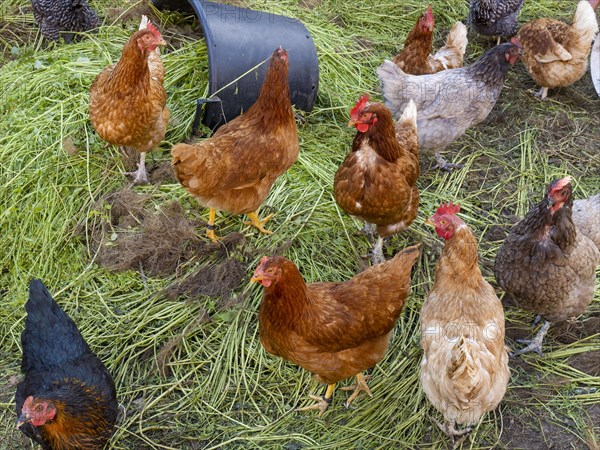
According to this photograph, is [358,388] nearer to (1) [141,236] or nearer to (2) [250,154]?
(2) [250,154]

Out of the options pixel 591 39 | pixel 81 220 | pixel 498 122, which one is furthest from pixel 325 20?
pixel 81 220

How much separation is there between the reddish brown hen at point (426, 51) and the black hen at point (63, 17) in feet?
9.69

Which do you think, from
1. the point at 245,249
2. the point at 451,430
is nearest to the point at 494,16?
the point at 245,249

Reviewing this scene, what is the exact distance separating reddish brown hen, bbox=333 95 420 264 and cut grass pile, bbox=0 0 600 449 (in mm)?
468

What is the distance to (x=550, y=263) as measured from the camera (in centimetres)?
343

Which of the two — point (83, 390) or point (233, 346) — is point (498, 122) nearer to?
point (233, 346)

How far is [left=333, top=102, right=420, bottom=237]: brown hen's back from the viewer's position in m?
3.67

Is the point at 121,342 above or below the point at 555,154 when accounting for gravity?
below

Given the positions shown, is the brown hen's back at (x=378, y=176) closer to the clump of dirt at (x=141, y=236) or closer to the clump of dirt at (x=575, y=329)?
the clump of dirt at (x=141, y=236)

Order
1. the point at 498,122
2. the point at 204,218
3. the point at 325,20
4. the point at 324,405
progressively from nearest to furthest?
the point at 324,405, the point at 204,218, the point at 498,122, the point at 325,20

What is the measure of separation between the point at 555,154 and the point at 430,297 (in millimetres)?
2613

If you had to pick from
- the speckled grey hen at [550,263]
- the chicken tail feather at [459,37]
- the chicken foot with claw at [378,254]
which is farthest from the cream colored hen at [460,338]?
the chicken tail feather at [459,37]

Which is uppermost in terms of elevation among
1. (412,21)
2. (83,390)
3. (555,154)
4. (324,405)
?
(412,21)

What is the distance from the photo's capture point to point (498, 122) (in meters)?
5.46
